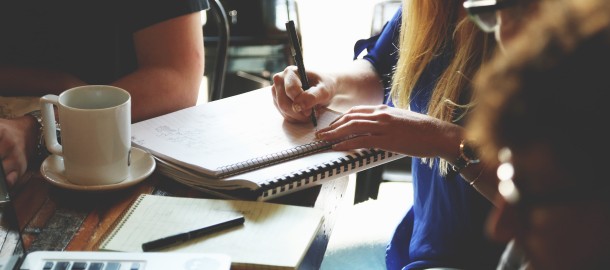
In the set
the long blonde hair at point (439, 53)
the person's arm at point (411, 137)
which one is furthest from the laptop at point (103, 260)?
the long blonde hair at point (439, 53)

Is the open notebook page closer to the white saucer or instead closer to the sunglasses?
the white saucer

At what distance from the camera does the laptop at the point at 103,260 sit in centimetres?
70

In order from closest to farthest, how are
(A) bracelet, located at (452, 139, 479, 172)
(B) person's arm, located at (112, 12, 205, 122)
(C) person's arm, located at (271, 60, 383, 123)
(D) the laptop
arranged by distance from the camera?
1. (D) the laptop
2. (A) bracelet, located at (452, 139, 479, 172)
3. (C) person's arm, located at (271, 60, 383, 123)
4. (B) person's arm, located at (112, 12, 205, 122)

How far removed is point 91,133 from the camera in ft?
2.83

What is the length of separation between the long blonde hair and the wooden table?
28 centimetres

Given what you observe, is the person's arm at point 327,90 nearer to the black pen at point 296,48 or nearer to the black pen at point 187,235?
the black pen at point 296,48

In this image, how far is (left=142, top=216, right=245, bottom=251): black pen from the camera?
0.77 m

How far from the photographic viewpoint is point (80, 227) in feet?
2.68

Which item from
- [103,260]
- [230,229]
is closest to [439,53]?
[230,229]

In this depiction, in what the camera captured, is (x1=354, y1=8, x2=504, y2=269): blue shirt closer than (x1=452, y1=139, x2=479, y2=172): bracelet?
No

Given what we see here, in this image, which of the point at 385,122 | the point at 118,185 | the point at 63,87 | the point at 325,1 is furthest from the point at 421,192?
the point at 325,1

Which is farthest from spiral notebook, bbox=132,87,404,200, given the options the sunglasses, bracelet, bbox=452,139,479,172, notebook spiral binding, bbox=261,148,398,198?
the sunglasses

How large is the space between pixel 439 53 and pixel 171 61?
534 millimetres

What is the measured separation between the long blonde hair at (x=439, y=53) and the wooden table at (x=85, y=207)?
281 millimetres
